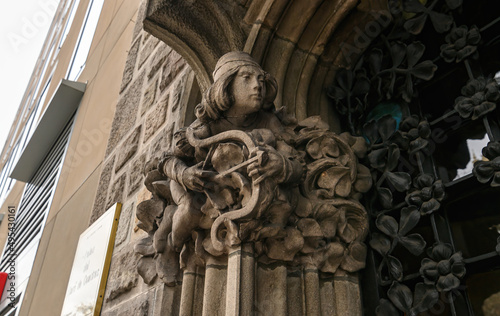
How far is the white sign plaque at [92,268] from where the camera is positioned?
2.31m

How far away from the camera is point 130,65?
132 inches

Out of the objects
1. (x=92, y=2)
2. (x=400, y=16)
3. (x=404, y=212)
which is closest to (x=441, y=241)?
(x=404, y=212)

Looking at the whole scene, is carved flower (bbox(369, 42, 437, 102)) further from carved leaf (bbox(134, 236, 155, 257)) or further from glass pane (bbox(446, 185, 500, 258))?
carved leaf (bbox(134, 236, 155, 257))

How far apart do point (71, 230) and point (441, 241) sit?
2.81 metres

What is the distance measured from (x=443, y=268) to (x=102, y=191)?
85.4 inches

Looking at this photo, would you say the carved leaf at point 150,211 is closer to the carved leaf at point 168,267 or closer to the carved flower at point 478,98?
the carved leaf at point 168,267

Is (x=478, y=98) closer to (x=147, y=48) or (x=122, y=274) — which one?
(x=122, y=274)

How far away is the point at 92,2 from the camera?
6.23 meters

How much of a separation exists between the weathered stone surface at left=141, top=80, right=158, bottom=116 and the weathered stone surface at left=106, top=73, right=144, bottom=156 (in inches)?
4.4

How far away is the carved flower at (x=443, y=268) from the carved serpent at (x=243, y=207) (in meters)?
0.56

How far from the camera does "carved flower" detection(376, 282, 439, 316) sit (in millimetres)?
1341

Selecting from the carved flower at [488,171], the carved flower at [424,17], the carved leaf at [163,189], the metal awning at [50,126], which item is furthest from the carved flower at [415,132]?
the metal awning at [50,126]

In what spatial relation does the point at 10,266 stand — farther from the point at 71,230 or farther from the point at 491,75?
the point at 491,75

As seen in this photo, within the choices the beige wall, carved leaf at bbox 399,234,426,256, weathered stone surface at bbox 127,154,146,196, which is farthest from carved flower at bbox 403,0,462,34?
the beige wall
